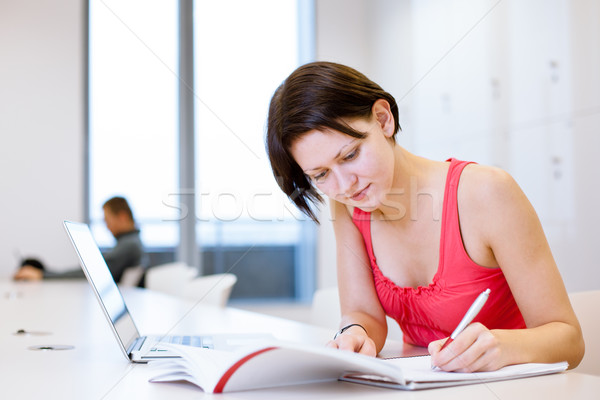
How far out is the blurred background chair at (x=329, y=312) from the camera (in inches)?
Answer: 54.7

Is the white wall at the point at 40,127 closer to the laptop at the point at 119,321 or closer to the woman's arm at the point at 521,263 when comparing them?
the laptop at the point at 119,321

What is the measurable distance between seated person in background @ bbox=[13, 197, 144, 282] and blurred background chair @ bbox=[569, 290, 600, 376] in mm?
2587

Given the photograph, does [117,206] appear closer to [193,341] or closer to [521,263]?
[193,341]

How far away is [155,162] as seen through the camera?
419 centimetres

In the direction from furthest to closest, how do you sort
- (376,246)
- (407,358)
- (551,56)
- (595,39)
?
1. (551,56)
2. (595,39)
3. (376,246)
4. (407,358)

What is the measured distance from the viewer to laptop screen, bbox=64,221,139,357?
790 mm

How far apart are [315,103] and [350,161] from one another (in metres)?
0.11

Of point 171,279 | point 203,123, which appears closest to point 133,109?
point 203,123

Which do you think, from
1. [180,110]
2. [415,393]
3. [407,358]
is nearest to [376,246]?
[407,358]

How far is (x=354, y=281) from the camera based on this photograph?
3.57 ft

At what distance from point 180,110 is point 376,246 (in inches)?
133

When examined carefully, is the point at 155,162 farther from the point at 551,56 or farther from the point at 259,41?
the point at 551,56

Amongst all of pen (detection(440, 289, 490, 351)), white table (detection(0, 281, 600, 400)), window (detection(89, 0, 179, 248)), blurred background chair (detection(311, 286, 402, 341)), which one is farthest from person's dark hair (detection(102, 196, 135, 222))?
pen (detection(440, 289, 490, 351))

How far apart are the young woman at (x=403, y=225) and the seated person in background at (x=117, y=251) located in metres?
2.35
